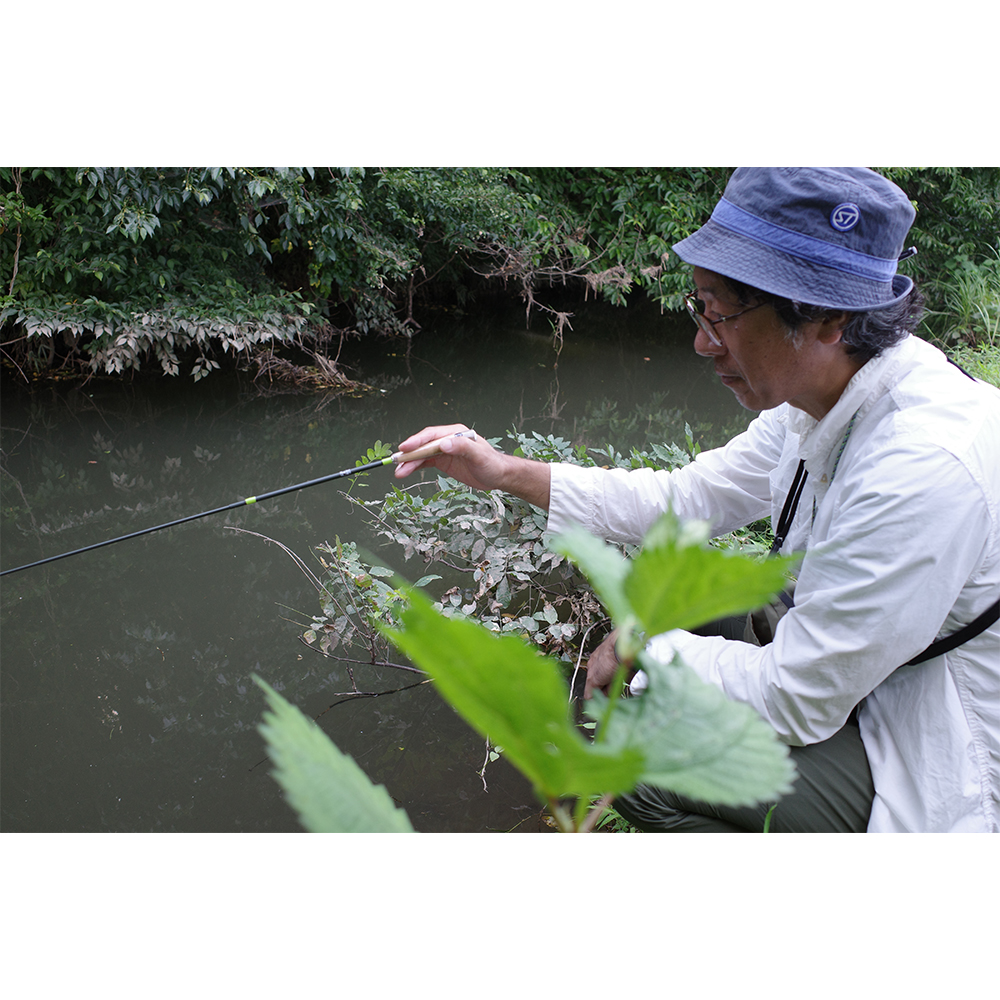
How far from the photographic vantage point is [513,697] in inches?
10.2

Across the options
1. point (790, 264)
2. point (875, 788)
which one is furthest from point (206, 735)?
point (790, 264)

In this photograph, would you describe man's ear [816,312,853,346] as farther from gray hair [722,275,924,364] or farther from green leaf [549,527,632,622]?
green leaf [549,527,632,622]

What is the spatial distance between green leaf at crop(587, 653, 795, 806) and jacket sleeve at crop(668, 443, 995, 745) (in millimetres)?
927

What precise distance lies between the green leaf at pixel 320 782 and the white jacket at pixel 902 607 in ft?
3.05

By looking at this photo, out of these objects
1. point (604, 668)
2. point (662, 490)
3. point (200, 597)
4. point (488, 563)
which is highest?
point (662, 490)

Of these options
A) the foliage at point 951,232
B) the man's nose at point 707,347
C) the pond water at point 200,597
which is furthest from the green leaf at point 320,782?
the foliage at point 951,232

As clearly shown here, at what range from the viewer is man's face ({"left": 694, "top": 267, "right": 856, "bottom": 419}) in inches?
54.1

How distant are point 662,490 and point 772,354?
60cm

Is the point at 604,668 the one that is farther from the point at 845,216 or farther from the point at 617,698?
the point at 617,698

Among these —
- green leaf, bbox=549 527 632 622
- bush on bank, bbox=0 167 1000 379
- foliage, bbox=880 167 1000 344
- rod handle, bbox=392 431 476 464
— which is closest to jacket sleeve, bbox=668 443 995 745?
rod handle, bbox=392 431 476 464

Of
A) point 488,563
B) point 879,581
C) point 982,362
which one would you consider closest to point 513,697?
point 879,581

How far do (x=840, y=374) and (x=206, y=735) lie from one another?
2322 mm

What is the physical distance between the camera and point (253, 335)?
6188mm

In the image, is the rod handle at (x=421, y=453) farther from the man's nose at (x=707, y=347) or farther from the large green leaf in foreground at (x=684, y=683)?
the large green leaf in foreground at (x=684, y=683)
